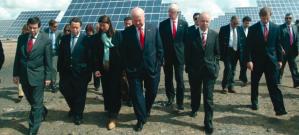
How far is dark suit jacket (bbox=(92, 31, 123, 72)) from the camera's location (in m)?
6.92

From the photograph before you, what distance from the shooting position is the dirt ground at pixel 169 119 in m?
6.55

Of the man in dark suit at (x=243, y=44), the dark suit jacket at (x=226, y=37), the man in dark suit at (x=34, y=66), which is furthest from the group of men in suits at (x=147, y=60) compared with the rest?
the dark suit jacket at (x=226, y=37)

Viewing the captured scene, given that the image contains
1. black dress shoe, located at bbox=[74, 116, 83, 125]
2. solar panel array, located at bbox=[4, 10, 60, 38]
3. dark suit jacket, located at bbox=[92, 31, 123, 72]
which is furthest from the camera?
solar panel array, located at bbox=[4, 10, 60, 38]

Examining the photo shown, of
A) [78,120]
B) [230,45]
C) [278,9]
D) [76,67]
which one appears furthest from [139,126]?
[278,9]

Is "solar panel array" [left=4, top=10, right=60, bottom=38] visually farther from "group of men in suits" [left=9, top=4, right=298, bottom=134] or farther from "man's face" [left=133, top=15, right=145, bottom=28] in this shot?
"man's face" [left=133, top=15, right=145, bottom=28]

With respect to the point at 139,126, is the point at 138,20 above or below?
above

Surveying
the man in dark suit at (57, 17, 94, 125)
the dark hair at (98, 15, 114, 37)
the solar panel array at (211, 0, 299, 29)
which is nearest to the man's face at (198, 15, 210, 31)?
the dark hair at (98, 15, 114, 37)

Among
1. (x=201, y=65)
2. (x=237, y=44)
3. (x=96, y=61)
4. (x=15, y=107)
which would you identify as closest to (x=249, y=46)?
(x=201, y=65)

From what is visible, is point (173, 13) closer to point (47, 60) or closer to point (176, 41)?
point (176, 41)

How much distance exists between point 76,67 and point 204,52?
2461 millimetres

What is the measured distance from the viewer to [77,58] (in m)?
6.98

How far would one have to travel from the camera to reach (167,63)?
7719mm

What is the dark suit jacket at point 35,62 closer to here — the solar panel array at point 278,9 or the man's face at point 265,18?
the man's face at point 265,18

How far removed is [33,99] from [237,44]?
227 inches
